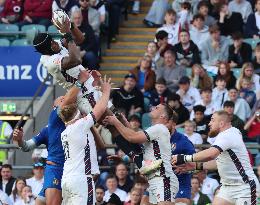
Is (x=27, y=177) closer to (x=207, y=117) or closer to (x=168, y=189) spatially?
(x=207, y=117)

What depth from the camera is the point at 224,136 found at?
21406 millimetres

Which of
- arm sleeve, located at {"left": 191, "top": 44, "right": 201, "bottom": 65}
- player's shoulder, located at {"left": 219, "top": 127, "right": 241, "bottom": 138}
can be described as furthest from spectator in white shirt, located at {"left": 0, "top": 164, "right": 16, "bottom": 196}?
player's shoulder, located at {"left": 219, "top": 127, "right": 241, "bottom": 138}

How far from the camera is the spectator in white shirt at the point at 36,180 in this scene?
25906 mm

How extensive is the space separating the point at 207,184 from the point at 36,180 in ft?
10.2

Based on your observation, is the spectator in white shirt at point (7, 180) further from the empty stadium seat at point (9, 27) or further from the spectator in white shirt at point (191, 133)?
the empty stadium seat at point (9, 27)

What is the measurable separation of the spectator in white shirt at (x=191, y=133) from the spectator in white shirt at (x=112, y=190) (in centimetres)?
168

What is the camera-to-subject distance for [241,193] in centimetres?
2159

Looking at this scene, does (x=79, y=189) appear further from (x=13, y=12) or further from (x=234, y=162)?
(x=13, y=12)

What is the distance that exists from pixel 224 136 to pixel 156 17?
371 inches

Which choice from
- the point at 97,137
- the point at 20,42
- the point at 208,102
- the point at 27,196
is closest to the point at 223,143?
the point at 97,137

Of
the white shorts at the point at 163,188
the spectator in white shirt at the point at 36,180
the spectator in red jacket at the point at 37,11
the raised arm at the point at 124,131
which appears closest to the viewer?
the raised arm at the point at 124,131

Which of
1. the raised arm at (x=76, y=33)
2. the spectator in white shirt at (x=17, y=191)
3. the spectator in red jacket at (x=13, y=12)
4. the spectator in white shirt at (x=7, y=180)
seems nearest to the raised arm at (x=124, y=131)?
the raised arm at (x=76, y=33)

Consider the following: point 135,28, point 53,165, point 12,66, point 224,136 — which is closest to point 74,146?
point 53,165

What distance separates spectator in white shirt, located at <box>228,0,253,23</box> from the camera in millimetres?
29719
